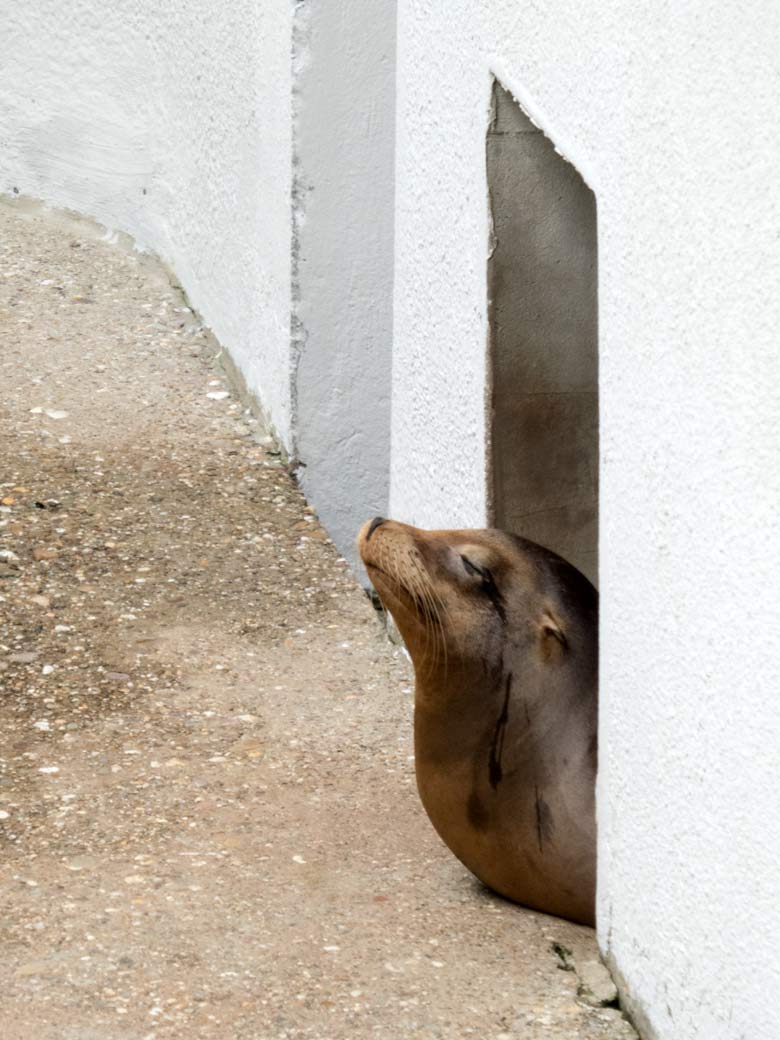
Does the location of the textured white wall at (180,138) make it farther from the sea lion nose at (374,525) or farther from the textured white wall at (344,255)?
the sea lion nose at (374,525)

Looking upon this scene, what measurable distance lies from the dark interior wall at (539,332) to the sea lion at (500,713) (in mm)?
869

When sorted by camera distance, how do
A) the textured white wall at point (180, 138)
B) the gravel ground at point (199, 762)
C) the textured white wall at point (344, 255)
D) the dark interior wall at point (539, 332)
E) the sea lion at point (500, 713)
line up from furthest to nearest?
the textured white wall at point (180, 138) < the textured white wall at point (344, 255) < the dark interior wall at point (539, 332) < the sea lion at point (500, 713) < the gravel ground at point (199, 762)

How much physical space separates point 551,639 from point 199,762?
1.25 meters

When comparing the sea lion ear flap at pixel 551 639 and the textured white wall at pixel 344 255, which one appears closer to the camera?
the sea lion ear flap at pixel 551 639

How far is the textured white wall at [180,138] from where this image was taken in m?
6.35

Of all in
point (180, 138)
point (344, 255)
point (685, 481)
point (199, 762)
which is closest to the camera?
point (685, 481)

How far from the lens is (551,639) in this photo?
357 cm

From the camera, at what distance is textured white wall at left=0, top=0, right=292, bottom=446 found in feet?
20.8

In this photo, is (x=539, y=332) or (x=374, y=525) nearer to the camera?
(x=374, y=525)

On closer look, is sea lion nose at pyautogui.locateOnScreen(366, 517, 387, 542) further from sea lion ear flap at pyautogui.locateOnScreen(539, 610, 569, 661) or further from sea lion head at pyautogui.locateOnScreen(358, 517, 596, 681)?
sea lion ear flap at pyautogui.locateOnScreen(539, 610, 569, 661)

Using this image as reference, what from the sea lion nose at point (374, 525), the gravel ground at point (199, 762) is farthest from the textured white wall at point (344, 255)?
the sea lion nose at point (374, 525)

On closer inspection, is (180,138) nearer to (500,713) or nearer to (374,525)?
(374,525)

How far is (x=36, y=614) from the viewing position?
206 inches

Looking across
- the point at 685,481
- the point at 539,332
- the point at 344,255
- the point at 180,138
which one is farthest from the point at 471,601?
the point at 180,138
